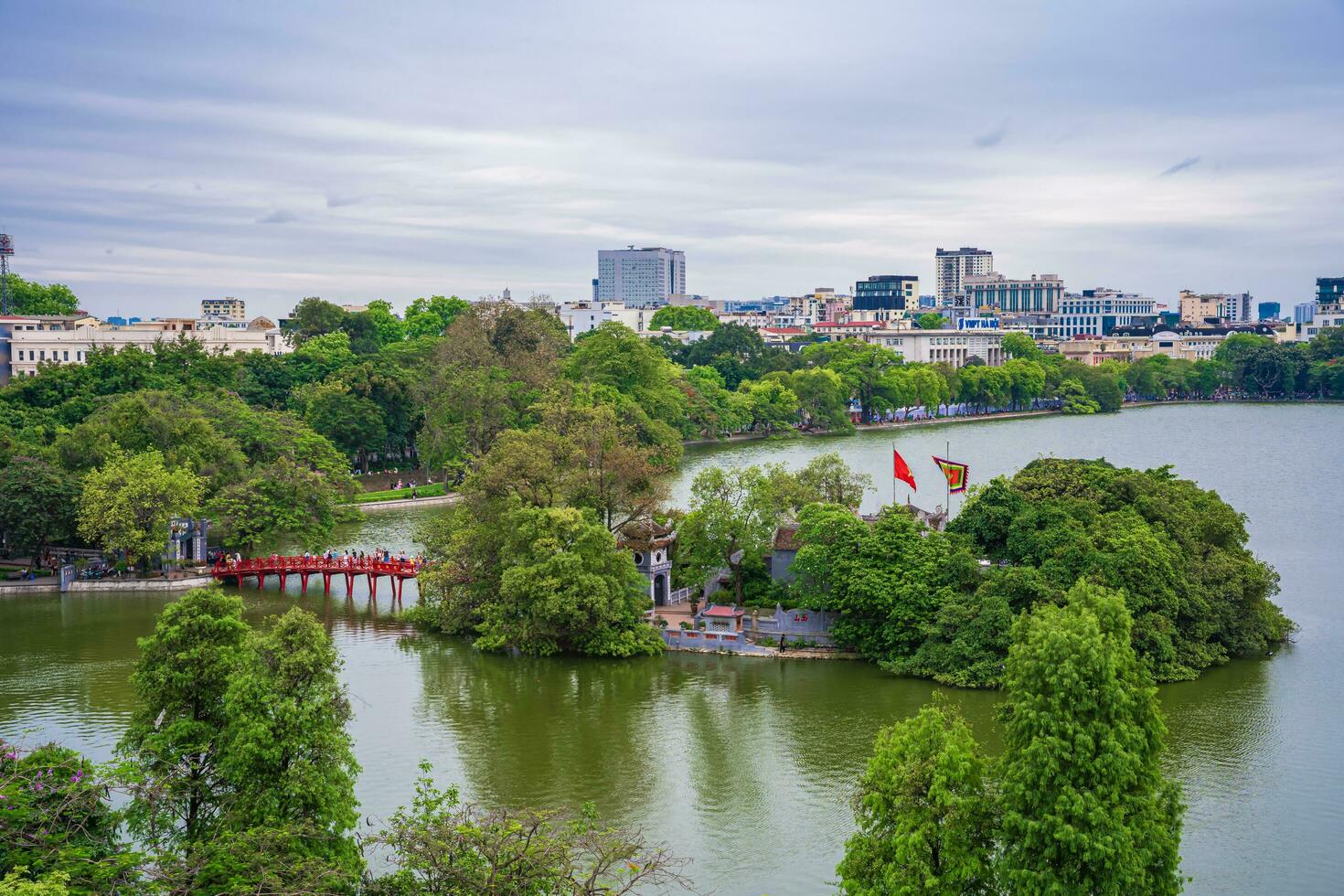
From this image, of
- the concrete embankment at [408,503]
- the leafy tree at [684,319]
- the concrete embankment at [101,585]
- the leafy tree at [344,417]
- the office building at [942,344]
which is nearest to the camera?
the concrete embankment at [101,585]

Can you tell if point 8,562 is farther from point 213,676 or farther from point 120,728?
point 213,676

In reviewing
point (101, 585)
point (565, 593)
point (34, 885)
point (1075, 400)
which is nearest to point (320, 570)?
point (101, 585)

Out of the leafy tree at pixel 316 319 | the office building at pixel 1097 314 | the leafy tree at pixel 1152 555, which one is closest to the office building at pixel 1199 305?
the office building at pixel 1097 314

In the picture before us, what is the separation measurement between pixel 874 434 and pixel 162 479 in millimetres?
49732

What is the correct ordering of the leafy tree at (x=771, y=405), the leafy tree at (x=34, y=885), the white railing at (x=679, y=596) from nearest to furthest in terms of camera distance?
the leafy tree at (x=34, y=885), the white railing at (x=679, y=596), the leafy tree at (x=771, y=405)

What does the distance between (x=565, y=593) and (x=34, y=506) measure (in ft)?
56.0

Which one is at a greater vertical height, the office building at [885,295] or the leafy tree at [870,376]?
the office building at [885,295]

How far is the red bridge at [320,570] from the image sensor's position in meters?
34.6

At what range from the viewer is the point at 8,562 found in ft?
124

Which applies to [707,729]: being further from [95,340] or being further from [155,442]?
[95,340]

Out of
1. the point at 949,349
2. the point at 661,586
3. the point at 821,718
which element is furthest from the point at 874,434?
the point at 821,718

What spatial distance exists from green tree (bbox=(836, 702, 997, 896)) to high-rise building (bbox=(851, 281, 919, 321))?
14405 cm

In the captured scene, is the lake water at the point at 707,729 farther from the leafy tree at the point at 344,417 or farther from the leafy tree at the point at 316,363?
the leafy tree at the point at 316,363

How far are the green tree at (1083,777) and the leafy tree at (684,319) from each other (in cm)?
10683
